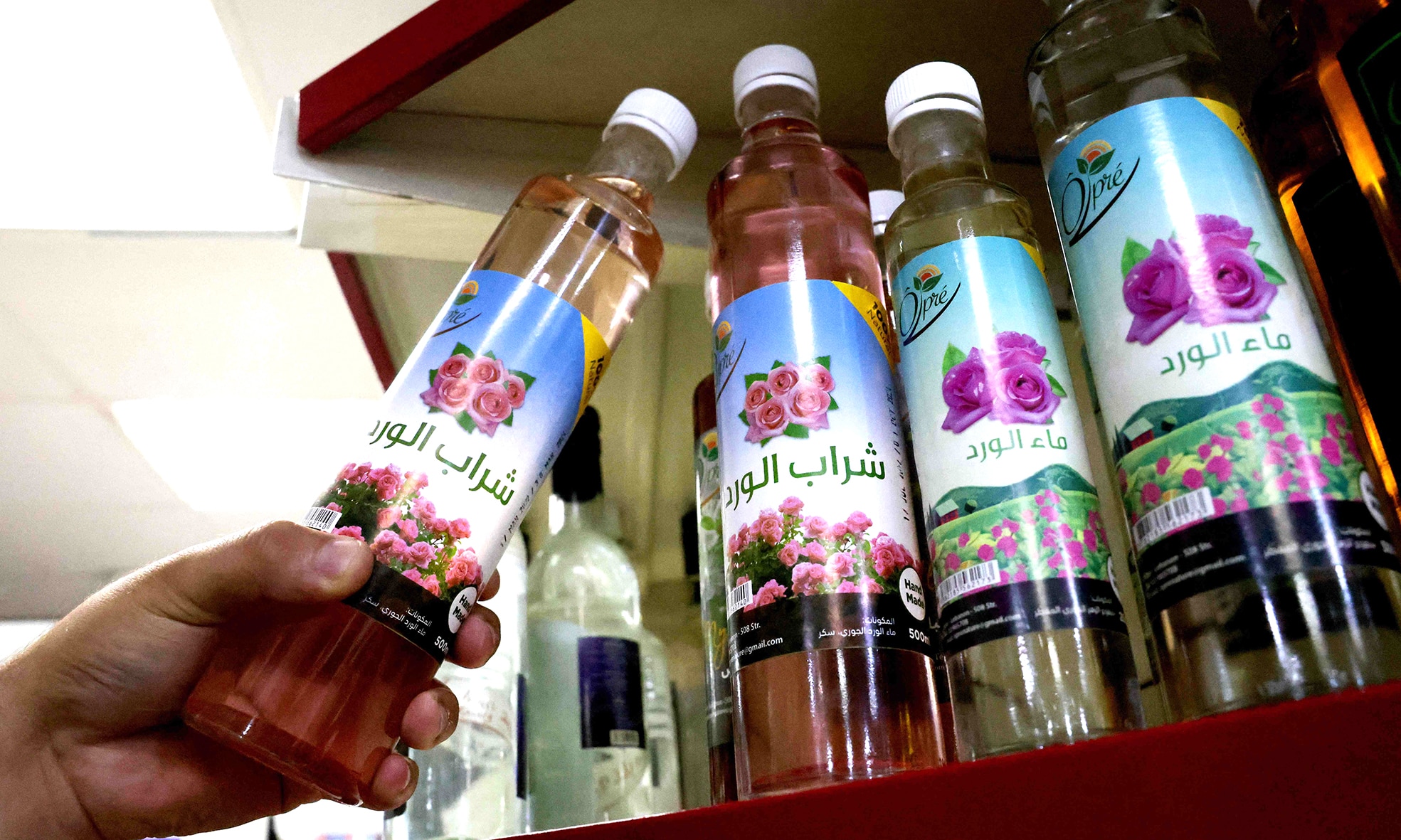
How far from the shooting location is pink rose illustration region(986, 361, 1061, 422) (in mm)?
418

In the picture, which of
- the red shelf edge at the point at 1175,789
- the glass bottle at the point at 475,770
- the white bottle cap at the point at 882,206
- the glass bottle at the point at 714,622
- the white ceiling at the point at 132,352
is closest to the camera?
the red shelf edge at the point at 1175,789

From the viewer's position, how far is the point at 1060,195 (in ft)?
1.49

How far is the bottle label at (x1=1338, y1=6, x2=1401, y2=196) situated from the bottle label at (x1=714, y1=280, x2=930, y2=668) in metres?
0.23

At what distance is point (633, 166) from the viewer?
0.66 metres

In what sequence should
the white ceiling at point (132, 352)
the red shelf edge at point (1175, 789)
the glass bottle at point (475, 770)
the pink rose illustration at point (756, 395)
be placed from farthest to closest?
the white ceiling at point (132, 352) < the glass bottle at point (475, 770) < the pink rose illustration at point (756, 395) < the red shelf edge at point (1175, 789)

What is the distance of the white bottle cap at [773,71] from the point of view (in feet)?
1.86

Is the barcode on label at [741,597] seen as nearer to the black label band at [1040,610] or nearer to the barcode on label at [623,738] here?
the black label band at [1040,610]

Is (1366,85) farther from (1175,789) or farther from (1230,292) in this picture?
(1175,789)

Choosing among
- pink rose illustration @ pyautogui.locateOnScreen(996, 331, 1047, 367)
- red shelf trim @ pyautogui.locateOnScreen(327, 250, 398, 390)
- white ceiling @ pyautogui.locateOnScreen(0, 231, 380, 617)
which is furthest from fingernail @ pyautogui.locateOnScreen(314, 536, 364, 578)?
white ceiling @ pyautogui.locateOnScreen(0, 231, 380, 617)

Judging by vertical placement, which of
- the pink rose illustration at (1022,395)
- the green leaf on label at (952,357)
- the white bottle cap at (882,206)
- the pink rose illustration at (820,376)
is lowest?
the pink rose illustration at (1022,395)

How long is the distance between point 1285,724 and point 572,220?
46cm

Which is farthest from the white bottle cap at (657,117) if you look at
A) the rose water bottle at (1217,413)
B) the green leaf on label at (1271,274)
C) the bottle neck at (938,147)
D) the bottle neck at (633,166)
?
the green leaf on label at (1271,274)

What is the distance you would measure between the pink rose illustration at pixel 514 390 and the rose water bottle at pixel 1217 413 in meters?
0.28

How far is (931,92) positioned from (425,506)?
1.14ft
